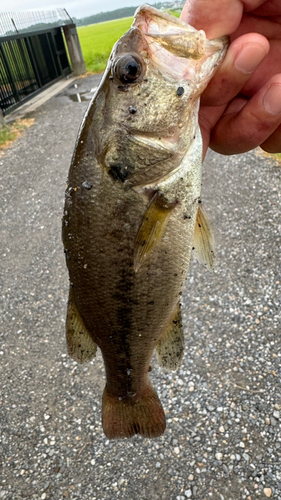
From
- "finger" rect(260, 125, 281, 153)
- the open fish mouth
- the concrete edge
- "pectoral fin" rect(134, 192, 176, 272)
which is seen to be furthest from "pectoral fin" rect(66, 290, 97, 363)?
the concrete edge

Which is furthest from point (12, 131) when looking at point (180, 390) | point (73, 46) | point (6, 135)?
point (180, 390)

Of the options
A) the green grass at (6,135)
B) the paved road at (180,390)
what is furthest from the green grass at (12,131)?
the paved road at (180,390)

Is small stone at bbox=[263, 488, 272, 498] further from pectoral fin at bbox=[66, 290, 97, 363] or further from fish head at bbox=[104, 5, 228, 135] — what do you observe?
fish head at bbox=[104, 5, 228, 135]

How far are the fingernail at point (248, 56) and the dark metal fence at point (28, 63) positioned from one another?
1362cm

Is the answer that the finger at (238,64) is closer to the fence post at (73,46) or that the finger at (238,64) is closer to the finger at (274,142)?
the finger at (274,142)

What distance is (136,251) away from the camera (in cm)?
174

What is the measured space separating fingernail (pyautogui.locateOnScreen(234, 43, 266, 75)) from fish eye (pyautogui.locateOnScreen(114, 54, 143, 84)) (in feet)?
1.64

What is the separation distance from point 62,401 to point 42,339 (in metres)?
1.01

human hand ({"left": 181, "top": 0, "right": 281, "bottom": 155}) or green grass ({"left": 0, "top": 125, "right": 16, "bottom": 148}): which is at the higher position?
human hand ({"left": 181, "top": 0, "right": 281, "bottom": 155})

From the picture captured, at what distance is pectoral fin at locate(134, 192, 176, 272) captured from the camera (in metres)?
1.71

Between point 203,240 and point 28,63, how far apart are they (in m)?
16.5

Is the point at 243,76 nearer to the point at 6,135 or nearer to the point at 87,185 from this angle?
the point at 87,185

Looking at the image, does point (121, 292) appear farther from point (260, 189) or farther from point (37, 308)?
point (260, 189)

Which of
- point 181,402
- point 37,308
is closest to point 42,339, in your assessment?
point 37,308
